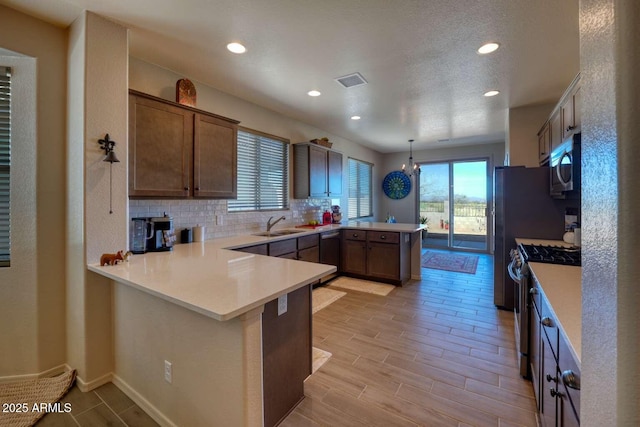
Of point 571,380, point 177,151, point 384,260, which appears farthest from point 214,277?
point 384,260

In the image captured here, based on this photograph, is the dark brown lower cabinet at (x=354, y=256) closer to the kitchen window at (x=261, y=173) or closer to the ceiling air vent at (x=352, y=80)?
the kitchen window at (x=261, y=173)

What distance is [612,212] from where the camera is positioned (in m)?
0.51

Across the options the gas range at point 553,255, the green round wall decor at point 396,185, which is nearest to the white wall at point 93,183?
the gas range at point 553,255

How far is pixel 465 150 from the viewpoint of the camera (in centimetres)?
696

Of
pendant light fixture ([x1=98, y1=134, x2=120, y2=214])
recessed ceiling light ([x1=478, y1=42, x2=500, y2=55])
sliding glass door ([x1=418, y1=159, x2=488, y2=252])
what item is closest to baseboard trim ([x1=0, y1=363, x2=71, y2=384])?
pendant light fixture ([x1=98, y1=134, x2=120, y2=214])

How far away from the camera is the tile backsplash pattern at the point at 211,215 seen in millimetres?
2779

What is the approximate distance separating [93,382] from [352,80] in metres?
3.55

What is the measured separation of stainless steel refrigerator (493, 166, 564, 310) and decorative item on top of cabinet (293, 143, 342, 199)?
8.33ft

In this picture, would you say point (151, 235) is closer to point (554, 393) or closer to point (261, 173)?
point (261, 173)

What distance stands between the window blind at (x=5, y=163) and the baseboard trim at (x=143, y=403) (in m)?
1.21

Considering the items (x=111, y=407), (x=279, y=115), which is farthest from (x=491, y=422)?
(x=279, y=115)

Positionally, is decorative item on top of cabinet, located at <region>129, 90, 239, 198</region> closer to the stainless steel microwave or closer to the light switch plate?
the light switch plate

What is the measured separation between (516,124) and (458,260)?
123 inches

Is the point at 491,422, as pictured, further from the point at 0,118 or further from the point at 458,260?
the point at 458,260
